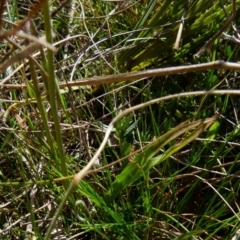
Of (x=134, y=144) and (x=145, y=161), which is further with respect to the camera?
(x=134, y=144)

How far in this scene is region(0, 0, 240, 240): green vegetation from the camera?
101 cm

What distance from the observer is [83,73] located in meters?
1.32

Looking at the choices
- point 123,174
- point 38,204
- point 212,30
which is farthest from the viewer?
point 212,30

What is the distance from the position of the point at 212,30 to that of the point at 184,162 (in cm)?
34

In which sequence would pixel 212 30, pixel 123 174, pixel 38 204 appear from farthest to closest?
pixel 212 30 < pixel 38 204 < pixel 123 174

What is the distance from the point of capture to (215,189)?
1048 millimetres

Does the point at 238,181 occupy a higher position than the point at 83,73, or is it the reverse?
the point at 83,73

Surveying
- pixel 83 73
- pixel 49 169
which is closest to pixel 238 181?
pixel 49 169

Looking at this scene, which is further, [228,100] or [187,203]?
[228,100]

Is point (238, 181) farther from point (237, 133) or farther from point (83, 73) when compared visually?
point (83, 73)

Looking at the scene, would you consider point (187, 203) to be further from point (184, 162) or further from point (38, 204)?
point (38, 204)

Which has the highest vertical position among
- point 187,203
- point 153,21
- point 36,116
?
point 153,21

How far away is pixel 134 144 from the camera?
1134 mm

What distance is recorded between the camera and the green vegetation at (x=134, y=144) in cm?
101
